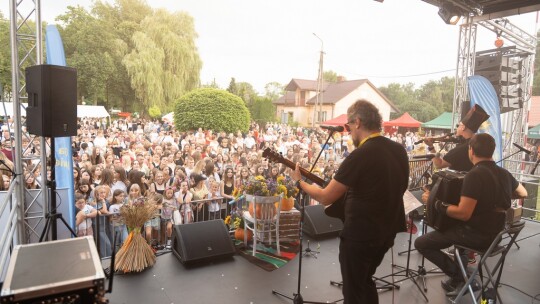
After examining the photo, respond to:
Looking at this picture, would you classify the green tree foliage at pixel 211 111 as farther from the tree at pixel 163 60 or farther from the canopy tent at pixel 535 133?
the canopy tent at pixel 535 133

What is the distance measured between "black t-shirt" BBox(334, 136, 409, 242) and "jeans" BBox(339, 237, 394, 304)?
5 centimetres

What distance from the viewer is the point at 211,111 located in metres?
15.1

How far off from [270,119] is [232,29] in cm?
2403

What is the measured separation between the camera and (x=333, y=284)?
3533mm

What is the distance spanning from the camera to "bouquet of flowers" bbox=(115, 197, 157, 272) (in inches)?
142

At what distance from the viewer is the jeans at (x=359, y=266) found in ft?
7.20

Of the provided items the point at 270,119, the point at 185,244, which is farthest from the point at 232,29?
the point at 185,244

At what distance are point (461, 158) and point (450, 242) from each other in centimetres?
118

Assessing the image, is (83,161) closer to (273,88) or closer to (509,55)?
(509,55)

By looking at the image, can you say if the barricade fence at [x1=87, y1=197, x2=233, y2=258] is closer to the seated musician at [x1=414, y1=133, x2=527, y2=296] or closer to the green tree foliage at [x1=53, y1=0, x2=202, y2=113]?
the seated musician at [x1=414, y1=133, x2=527, y2=296]

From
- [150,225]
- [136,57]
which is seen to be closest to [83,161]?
[150,225]

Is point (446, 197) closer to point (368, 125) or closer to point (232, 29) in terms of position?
point (368, 125)

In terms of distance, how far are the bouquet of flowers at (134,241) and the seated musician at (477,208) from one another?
2.66 metres

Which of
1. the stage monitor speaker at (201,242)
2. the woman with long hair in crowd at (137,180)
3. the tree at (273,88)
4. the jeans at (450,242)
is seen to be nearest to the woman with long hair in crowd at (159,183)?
the woman with long hair in crowd at (137,180)
